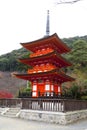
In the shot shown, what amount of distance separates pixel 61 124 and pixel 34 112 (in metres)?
3.33

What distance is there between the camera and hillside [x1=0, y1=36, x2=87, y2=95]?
1618 inches

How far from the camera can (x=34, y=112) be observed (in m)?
19.9

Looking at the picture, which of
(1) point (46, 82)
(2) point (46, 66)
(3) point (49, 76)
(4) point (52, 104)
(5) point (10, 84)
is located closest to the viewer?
(4) point (52, 104)

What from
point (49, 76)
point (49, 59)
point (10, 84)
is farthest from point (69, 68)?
point (49, 76)

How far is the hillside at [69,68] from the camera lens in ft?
135

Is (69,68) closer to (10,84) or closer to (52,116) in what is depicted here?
(10,84)

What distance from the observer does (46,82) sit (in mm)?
25922

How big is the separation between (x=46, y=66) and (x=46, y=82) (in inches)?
78.3

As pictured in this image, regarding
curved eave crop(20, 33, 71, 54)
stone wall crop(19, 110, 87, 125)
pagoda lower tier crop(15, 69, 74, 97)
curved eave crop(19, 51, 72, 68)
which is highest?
curved eave crop(20, 33, 71, 54)

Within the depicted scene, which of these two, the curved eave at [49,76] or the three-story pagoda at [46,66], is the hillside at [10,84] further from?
the curved eave at [49,76]

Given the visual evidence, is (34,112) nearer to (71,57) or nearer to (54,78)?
(54,78)

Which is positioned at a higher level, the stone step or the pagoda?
the pagoda

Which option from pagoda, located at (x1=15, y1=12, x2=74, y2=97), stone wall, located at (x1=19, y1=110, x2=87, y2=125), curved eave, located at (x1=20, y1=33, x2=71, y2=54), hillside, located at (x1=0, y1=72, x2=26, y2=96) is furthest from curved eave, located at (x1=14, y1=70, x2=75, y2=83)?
hillside, located at (x1=0, y1=72, x2=26, y2=96)

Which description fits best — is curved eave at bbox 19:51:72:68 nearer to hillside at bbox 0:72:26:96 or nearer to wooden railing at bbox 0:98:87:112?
wooden railing at bbox 0:98:87:112
